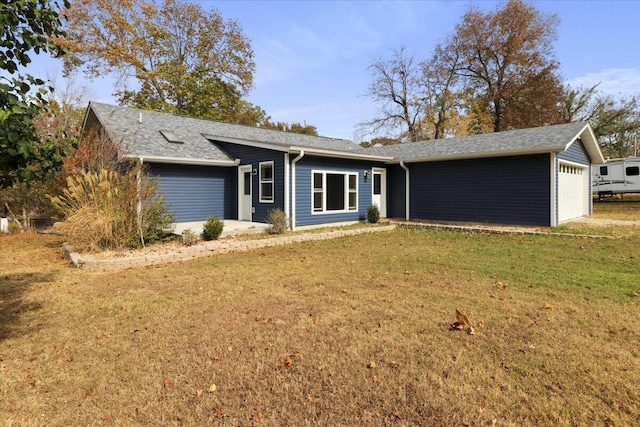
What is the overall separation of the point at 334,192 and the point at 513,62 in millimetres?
22425

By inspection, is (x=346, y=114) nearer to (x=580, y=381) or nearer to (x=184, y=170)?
(x=184, y=170)

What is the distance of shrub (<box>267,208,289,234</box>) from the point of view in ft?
37.0

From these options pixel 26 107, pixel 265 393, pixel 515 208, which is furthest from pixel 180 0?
pixel 265 393

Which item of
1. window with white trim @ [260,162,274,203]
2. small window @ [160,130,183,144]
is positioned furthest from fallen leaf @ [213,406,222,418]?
small window @ [160,130,183,144]

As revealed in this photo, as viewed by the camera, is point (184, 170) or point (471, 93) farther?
point (471, 93)

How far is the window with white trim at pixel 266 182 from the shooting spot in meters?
12.5

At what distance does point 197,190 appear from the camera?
515 inches

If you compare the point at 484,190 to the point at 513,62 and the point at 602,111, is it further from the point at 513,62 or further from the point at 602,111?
the point at 602,111

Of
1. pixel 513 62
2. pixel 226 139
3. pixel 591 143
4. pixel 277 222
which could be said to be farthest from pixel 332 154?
pixel 513 62

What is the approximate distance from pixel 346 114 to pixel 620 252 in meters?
28.2

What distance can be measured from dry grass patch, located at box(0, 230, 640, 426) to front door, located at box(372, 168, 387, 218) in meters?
9.41

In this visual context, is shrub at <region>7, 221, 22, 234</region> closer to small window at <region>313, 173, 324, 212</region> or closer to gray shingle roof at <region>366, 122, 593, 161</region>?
small window at <region>313, 173, 324, 212</region>

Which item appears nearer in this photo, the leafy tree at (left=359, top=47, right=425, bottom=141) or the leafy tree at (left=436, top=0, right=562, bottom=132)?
the leafy tree at (left=436, top=0, right=562, bottom=132)

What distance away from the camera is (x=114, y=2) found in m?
22.8
